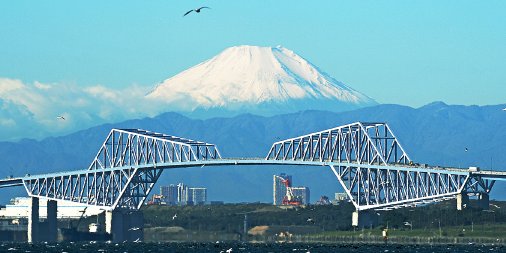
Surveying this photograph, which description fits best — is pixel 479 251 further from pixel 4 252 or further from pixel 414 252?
pixel 4 252

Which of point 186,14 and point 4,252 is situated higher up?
point 186,14

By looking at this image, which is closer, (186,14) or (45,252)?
(186,14)

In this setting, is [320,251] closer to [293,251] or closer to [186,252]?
[293,251]

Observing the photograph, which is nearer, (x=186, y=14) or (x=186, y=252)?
(x=186, y=14)

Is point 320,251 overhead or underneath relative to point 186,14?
underneath

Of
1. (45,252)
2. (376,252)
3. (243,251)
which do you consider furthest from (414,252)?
(45,252)

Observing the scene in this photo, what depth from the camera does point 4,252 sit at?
200 m

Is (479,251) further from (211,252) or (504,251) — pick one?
(211,252)

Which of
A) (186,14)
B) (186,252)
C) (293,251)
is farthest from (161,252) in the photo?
(186,14)

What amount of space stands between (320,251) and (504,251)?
2216 cm

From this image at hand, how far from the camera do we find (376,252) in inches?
7559

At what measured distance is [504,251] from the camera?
637ft

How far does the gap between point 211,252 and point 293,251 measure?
9977mm

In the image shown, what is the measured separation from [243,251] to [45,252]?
24765 millimetres
